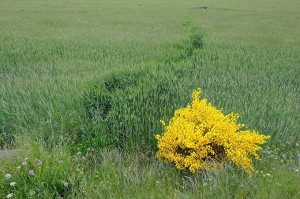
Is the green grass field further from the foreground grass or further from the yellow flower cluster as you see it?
the yellow flower cluster

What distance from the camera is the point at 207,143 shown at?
3.16 metres

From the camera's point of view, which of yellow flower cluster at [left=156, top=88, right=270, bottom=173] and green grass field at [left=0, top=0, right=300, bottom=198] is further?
yellow flower cluster at [left=156, top=88, right=270, bottom=173]

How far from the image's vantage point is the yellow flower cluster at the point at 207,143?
3.03 meters

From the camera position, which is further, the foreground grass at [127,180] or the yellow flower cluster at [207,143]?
the yellow flower cluster at [207,143]

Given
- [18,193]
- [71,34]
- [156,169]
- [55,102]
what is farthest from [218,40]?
[18,193]

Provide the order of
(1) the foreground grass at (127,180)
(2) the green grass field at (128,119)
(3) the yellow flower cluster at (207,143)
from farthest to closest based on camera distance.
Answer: (3) the yellow flower cluster at (207,143) → (2) the green grass field at (128,119) → (1) the foreground grass at (127,180)

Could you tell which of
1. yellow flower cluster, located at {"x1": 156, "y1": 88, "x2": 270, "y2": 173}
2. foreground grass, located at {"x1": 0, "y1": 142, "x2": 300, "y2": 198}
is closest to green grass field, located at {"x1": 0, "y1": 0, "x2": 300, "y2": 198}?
foreground grass, located at {"x1": 0, "y1": 142, "x2": 300, "y2": 198}

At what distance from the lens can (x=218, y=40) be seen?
11531mm

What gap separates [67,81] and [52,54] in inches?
141

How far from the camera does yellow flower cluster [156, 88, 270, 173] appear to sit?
303cm

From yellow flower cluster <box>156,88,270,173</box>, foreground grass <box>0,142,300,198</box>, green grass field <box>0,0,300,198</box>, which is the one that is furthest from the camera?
yellow flower cluster <box>156,88,270,173</box>

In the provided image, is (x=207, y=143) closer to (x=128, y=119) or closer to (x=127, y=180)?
(x=127, y=180)

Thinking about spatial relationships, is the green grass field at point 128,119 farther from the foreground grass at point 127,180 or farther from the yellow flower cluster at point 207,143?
the yellow flower cluster at point 207,143

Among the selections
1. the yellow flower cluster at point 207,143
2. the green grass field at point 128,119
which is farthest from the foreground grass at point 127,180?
the yellow flower cluster at point 207,143
